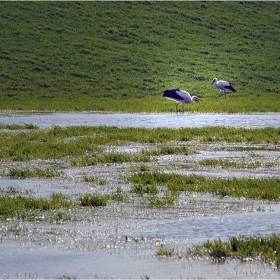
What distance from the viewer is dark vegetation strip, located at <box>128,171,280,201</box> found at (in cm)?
1306

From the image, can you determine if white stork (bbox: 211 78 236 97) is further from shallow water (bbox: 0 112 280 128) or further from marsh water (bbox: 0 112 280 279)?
marsh water (bbox: 0 112 280 279)

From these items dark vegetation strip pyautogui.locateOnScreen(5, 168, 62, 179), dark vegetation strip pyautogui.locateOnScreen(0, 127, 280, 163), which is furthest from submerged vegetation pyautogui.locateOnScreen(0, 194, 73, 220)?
dark vegetation strip pyautogui.locateOnScreen(0, 127, 280, 163)

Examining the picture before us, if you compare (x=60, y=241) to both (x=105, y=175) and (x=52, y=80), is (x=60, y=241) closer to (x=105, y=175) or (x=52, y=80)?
(x=105, y=175)

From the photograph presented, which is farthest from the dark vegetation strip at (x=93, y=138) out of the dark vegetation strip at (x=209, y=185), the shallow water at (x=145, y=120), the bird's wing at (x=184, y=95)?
the bird's wing at (x=184, y=95)

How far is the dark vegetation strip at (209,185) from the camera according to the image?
13062 mm

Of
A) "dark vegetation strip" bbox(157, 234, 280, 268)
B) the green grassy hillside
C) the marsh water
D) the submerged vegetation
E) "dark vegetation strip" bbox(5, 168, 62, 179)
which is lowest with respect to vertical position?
the green grassy hillside

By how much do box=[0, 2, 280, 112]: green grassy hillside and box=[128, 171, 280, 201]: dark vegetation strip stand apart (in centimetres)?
2460

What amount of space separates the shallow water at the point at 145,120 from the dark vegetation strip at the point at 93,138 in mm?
3253

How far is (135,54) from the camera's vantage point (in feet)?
218

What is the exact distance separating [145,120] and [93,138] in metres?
9.64

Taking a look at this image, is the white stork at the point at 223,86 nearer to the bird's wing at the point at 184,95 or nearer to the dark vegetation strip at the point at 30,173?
the bird's wing at the point at 184,95

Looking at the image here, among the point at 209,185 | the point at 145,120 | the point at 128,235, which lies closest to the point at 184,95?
the point at 145,120

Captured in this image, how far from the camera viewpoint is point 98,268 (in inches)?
333

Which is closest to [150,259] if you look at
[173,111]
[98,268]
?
[98,268]
